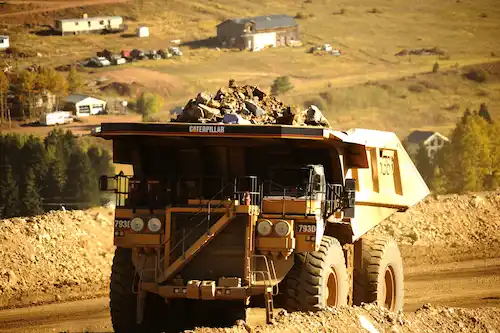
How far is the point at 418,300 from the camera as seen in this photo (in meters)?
31.2

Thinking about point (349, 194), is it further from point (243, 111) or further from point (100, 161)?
point (100, 161)

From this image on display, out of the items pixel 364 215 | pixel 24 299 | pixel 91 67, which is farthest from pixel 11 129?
pixel 364 215

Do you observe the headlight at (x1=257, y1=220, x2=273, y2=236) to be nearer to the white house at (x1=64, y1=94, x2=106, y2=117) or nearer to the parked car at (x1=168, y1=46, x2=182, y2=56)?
the white house at (x1=64, y1=94, x2=106, y2=117)

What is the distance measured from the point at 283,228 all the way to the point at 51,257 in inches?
512

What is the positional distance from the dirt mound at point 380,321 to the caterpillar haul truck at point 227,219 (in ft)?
2.22

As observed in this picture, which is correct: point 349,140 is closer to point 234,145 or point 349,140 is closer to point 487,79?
point 234,145

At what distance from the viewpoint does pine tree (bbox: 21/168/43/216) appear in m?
56.6

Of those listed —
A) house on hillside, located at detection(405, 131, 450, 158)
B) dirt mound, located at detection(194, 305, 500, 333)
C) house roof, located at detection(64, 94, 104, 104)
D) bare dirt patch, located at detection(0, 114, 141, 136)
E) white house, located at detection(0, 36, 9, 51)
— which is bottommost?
dirt mound, located at detection(194, 305, 500, 333)

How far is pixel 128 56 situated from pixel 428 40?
31968mm

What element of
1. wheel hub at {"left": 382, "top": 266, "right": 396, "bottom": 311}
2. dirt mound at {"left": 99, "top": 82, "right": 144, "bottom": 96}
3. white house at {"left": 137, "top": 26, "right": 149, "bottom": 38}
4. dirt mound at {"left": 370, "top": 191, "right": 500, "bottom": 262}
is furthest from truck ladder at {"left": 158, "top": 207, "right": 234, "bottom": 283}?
white house at {"left": 137, "top": 26, "right": 149, "bottom": 38}

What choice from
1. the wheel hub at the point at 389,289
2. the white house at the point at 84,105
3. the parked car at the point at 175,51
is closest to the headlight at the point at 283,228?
the wheel hub at the point at 389,289

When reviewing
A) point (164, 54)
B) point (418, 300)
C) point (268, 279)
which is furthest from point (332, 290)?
point (164, 54)

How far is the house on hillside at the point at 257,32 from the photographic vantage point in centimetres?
11150

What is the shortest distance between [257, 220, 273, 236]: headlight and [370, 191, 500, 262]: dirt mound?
15705 mm
